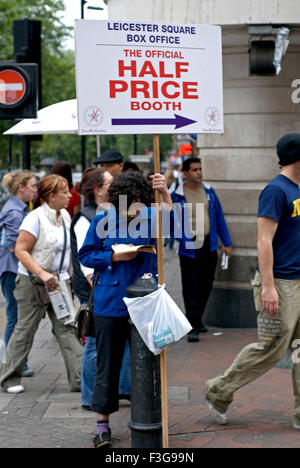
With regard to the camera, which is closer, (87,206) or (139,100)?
(139,100)

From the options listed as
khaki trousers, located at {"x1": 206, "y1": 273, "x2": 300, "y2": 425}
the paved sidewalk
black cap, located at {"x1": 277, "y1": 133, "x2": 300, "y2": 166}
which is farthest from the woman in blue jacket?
black cap, located at {"x1": 277, "y1": 133, "x2": 300, "y2": 166}

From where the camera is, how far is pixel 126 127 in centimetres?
491

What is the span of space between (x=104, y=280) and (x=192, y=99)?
4.19 feet

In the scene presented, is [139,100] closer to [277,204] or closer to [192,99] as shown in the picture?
[192,99]

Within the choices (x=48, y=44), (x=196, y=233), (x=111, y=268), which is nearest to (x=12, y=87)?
(x=196, y=233)

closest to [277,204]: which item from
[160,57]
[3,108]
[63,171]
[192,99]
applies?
[192,99]

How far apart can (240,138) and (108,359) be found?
437 centimetres

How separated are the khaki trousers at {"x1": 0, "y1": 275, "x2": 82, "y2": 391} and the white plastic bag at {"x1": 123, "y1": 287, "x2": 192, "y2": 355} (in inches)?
77.0

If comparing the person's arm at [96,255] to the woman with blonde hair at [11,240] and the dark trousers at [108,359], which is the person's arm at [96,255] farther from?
the woman with blonde hair at [11,240]

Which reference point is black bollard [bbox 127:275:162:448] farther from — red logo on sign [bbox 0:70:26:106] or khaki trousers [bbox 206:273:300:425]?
red logo on sign [bbox 0:70:26:106]

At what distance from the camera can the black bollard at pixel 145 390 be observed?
495 centimetres

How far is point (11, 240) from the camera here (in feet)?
24.0

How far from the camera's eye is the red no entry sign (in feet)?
23.4
